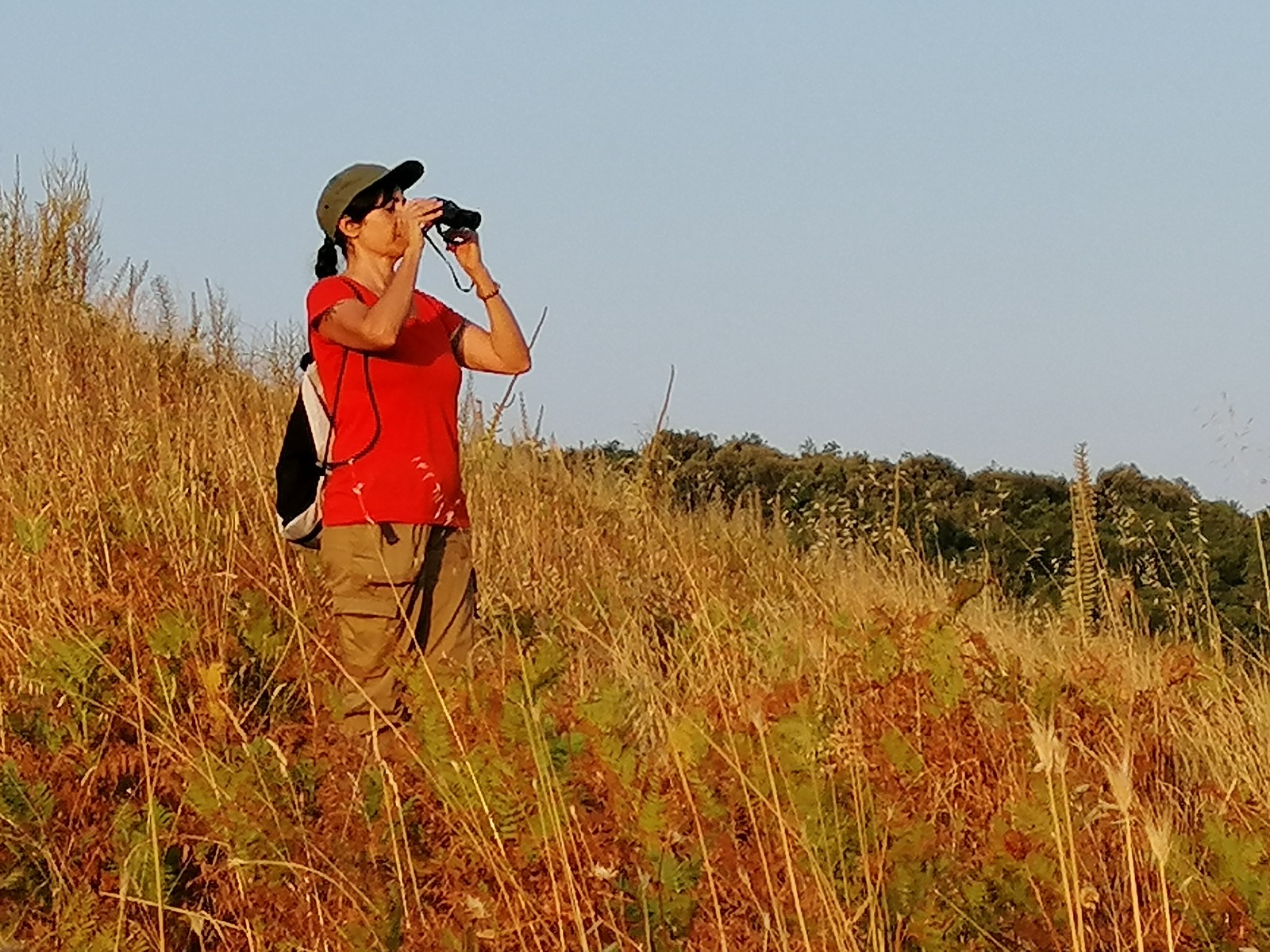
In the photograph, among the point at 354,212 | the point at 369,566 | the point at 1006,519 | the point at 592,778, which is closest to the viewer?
the point at 592,778

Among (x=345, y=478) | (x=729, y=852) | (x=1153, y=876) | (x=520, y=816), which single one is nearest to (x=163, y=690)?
(x=345, y=478)

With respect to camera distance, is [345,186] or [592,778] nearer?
[592,778]

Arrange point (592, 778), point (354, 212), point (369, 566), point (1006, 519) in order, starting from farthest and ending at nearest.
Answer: point (1006, 519) → point (354, 212) → point (369, 566) → point (592, 778)

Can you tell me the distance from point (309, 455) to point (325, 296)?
17.0 inches

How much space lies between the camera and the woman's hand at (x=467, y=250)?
487 cm

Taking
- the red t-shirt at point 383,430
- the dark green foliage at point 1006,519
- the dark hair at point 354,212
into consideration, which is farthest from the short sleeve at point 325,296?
the dark green foliage at point 1006,519

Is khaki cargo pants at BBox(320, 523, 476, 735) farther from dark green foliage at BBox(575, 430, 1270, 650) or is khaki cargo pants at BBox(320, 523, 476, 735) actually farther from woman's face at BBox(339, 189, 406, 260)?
dark green foliage at BBox(575, 430, 1270, 650)

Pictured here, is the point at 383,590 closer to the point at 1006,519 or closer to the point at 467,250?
the point at 467,250

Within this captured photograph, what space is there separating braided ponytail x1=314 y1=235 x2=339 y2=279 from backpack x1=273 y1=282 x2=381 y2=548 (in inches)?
10.4

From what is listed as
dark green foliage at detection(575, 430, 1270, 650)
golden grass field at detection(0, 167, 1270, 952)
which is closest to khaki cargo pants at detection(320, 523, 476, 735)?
golden grass field at detection(0, 167, 1270, 952)

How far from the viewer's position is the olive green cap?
4785 mm

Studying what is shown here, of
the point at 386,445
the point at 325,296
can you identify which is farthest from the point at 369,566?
the point at 325,296

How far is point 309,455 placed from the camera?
466 centimetres

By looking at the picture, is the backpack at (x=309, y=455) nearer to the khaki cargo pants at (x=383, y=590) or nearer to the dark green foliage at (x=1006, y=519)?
the khaki cargo pants at (x=383, y=590)
